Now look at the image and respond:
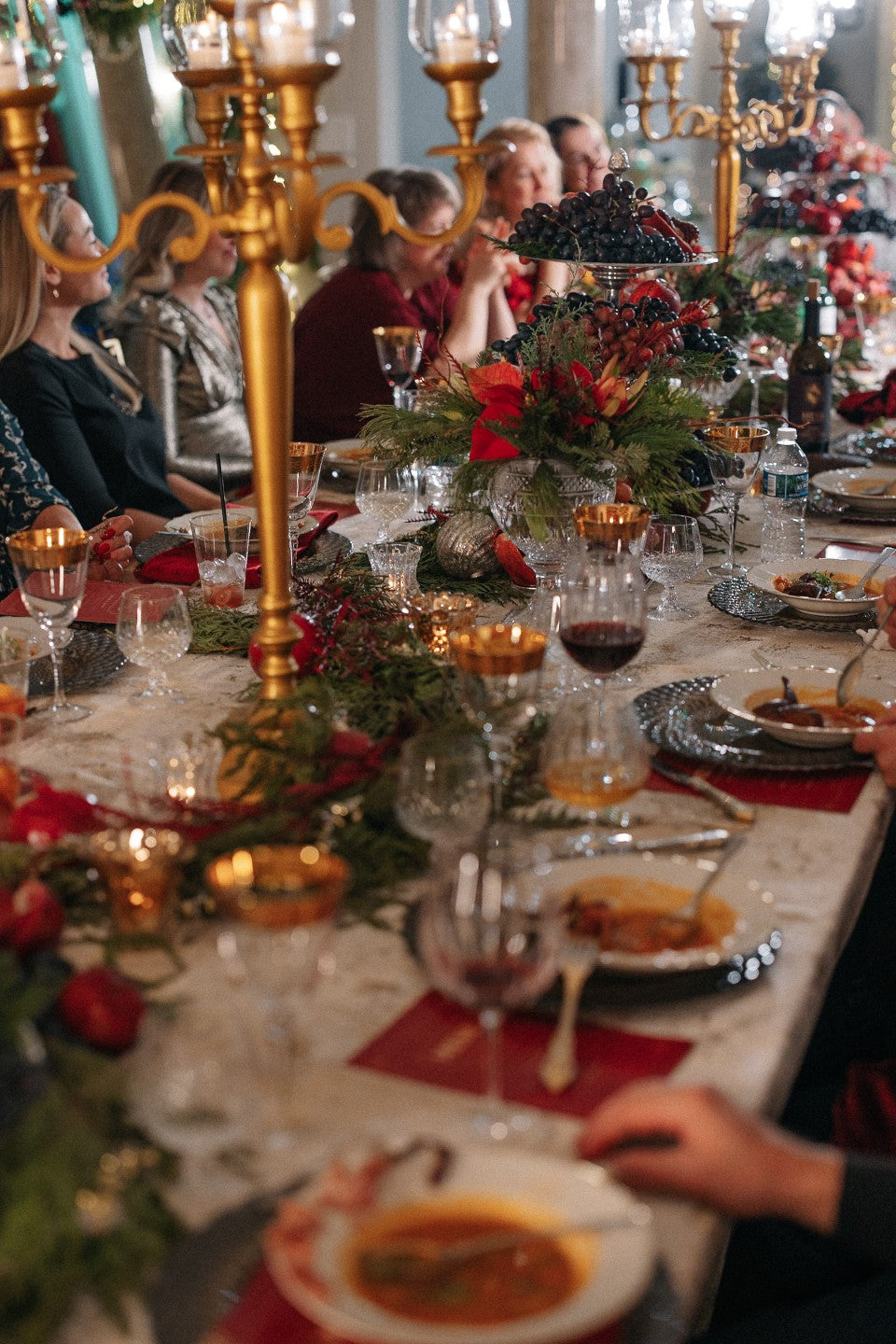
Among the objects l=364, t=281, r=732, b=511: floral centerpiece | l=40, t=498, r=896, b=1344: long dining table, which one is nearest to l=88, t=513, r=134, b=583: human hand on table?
l=364, t=281, r=732, b=511: floral centerpiece

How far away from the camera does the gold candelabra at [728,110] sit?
350cm

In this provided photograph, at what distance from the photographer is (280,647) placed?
140 centimetres

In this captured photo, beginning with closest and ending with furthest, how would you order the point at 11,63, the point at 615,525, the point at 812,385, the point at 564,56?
the point at 11,63 → the point at 615,525 → the point at 812,385 → the point at 564,56

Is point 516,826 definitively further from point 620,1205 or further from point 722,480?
point 722,480

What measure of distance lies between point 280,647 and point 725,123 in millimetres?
2742

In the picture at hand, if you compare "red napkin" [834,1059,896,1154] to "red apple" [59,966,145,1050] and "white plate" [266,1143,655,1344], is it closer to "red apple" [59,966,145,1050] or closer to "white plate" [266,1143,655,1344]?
"white plate" [266,1143,655,1344]

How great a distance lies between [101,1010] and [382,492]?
4.59 ft

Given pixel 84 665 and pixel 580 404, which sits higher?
pixel 580 404

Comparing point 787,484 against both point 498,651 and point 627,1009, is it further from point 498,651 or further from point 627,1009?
point 627,1009

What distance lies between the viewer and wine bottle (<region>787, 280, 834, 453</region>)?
3078 mm

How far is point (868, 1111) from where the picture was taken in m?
1.29

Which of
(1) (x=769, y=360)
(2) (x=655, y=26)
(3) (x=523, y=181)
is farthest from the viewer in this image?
(3) (x=523, y=181)

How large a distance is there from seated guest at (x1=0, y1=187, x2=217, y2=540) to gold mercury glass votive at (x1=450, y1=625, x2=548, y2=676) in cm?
162

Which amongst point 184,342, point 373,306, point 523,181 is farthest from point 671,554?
point 523,181
